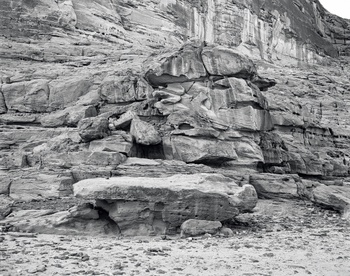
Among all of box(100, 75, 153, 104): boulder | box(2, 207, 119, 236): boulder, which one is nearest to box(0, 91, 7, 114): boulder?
box(100, 75, 153, 104): boulder

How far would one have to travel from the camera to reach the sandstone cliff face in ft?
70.8

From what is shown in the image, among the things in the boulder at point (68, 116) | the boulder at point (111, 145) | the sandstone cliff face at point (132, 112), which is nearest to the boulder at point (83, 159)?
the sandstone cliff face at point (132, 112)

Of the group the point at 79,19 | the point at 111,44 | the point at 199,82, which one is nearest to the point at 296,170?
the point at 199,82

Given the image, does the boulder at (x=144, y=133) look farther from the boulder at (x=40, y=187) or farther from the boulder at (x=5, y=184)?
the boulder at (x=5, y=184)

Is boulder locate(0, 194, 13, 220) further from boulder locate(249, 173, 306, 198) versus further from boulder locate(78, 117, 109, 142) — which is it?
boulder locate(249, 173, 306, 198)

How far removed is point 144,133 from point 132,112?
2090 millimetres

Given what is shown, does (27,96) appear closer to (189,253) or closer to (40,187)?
(40,187)

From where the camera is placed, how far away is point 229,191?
1720 centimetres

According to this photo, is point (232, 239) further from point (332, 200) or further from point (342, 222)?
point (332, 200)

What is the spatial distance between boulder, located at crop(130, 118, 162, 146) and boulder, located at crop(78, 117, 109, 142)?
58.7 inches

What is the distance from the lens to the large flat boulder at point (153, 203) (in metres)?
15.8

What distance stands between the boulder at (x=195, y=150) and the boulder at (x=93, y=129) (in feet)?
11.0

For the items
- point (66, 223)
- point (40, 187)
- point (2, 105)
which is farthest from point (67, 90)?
point (66, 223)

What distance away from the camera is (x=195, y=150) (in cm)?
2264
